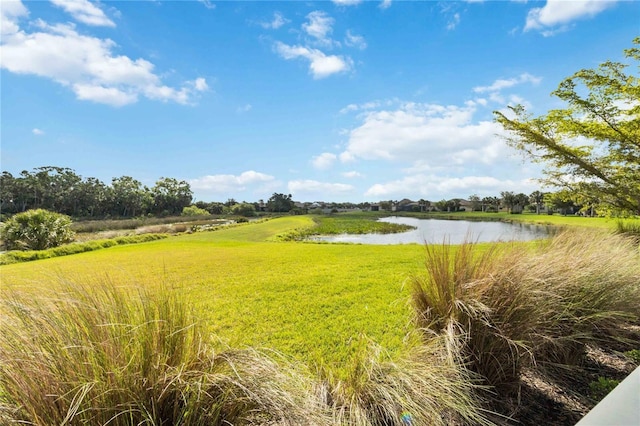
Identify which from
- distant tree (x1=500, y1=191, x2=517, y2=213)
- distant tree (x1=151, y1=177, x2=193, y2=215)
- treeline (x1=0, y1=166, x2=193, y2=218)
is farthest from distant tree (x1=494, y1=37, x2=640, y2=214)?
distant tree (x1=500, y1=191, x2=517, y2=213)

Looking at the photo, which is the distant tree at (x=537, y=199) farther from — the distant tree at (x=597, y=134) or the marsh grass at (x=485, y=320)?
the marsh grass at (x=485, y=320)

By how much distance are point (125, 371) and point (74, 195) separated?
36.3 metres

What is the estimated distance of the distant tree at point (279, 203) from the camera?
255ft

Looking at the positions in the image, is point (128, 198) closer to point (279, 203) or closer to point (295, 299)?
point (295, 299)

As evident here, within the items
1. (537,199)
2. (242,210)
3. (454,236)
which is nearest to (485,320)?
(454,236)

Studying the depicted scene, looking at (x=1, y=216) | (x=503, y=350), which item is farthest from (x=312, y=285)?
(x=1, y=216)

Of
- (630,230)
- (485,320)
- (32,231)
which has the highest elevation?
(630,230)

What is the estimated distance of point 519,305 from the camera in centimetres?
265

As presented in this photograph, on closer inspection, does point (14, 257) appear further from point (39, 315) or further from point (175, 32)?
point (39, 315)

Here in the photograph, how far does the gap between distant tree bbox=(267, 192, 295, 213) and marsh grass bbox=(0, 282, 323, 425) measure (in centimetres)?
7609

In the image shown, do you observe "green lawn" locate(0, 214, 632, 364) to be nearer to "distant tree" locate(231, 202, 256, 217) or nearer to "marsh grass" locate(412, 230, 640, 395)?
"marsh grass" locate(412, 230, 640, 395)

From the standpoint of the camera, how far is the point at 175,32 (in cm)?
697

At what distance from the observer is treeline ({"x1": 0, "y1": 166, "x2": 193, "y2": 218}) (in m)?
25.4

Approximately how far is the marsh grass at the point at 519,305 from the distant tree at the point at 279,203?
75.1 meters
